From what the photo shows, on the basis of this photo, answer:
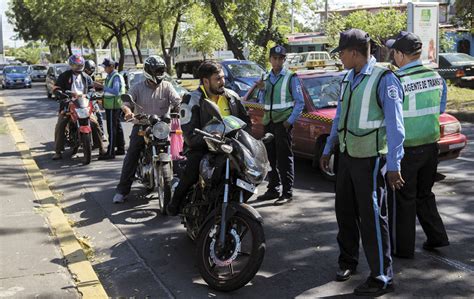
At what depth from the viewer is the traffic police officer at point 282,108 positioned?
22.9 ft

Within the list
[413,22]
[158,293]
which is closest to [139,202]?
[158,293]

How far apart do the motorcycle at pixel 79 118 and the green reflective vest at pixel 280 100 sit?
14.0 feet

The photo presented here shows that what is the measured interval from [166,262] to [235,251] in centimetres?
115

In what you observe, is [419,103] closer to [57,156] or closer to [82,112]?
[82,112]

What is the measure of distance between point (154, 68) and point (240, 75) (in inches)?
456

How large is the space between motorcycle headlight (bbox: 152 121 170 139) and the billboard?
372 inches

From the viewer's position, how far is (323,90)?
866 centimetres

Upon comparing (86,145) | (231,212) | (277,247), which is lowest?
(277,247)

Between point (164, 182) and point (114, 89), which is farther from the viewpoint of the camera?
point (114, 89)

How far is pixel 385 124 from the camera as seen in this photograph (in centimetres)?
412

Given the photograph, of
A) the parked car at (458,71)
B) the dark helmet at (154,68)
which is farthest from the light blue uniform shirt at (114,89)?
the parked car at (458,71)

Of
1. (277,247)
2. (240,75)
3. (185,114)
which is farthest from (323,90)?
(240,75)

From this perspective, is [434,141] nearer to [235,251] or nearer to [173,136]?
[235,251]

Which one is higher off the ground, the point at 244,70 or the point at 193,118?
the point at 244,70
